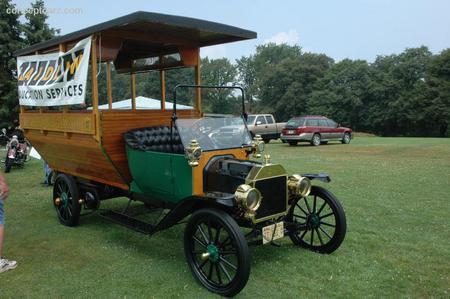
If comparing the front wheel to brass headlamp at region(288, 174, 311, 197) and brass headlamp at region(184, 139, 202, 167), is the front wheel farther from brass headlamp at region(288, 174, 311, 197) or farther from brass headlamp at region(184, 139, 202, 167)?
brass headlamp at region(184, 139, 202, 167)

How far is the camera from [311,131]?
71.8ft

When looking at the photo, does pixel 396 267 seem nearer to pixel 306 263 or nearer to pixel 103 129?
pixel 306 263

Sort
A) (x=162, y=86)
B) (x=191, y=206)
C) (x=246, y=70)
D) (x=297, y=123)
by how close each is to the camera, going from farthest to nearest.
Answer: (x=246, y=70), (x=297, y=123), (x=162, y=86), (x=191, y=206)

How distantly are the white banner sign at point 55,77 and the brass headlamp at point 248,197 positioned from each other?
2.74 m

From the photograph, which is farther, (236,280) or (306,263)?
(306,263)

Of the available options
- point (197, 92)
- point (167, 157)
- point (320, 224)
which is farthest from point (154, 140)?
point (320, 224)

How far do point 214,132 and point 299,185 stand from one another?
4.18 ft

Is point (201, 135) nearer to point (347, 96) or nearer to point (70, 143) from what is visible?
point (70, 143)

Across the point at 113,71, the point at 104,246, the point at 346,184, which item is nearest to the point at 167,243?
the point at 104,246

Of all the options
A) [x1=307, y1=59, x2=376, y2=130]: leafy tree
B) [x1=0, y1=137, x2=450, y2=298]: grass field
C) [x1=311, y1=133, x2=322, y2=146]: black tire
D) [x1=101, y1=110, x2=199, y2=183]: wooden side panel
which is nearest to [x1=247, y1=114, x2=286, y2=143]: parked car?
[x1=311, y1=133, x2=322, y2=146]: black tire

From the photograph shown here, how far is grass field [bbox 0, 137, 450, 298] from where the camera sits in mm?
4090

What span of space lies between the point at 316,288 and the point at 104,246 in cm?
288

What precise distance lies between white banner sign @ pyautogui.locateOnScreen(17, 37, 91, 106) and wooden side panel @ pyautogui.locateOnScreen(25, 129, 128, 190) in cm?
53

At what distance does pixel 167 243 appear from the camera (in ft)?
18.3
